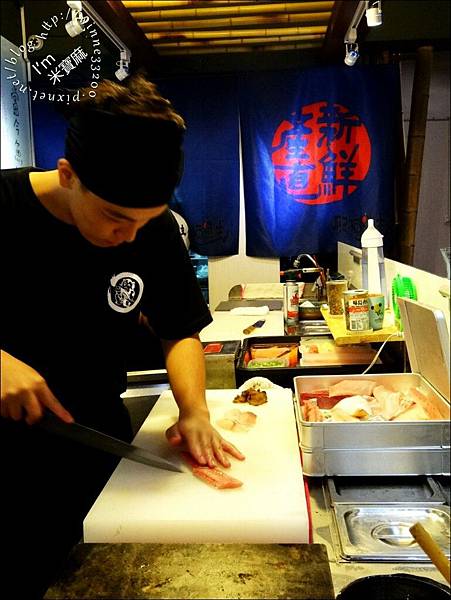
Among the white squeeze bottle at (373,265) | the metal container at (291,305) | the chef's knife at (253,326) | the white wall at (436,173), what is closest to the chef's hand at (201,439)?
the white squeeze bottle at (373,265)

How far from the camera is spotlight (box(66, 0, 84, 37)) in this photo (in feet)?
6.79

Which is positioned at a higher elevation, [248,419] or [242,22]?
[242,22]

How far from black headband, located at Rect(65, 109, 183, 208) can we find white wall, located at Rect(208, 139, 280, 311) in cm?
414

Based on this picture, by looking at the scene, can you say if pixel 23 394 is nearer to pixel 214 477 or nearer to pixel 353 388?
pixel 214 477

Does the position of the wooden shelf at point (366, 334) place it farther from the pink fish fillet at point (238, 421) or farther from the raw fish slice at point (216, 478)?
the raw fish slice at point (216, 478)

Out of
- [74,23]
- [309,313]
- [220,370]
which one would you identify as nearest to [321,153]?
Result: [309,313]

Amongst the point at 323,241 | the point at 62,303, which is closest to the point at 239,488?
the point at 62,303

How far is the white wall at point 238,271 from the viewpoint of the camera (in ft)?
16.7

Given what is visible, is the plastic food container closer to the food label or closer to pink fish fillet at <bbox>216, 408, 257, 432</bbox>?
the food label

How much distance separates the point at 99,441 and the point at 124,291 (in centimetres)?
42

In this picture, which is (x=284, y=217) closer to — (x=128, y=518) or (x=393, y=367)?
(x=393, y=367)

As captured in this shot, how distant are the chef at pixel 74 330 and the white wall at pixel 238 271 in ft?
11.8

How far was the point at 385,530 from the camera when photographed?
0.99m

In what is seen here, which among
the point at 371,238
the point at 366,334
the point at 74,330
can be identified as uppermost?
the point at 371,238
